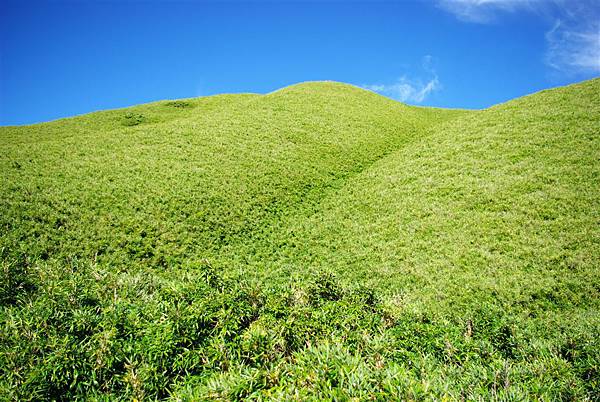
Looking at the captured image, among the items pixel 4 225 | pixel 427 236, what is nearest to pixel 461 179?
pixel 427 236

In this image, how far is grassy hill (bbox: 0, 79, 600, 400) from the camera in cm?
679

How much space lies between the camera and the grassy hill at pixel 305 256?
6.79m

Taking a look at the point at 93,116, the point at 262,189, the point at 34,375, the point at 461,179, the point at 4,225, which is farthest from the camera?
the point at 93,116

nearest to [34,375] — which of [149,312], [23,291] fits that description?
[149,312]

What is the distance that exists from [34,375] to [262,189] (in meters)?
21.4

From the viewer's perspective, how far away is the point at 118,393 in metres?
6.57

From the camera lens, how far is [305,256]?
65.8 feet

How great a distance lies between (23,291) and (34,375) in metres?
4.59

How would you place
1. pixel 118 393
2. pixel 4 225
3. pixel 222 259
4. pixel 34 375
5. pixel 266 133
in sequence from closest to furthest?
pixel 34 375 → pixel 118 393 → pixel 4 225 → pixel 222 259 → pixel 266 133

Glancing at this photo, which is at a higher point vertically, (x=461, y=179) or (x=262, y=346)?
(x=461, y=179)

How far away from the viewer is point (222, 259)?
19.1 m

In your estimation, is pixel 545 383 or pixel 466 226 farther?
pixel 466 226

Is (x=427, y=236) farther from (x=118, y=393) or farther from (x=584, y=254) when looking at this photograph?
(x=118, y=393)

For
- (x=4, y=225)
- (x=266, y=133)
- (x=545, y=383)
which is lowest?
(x=545, y=383)
